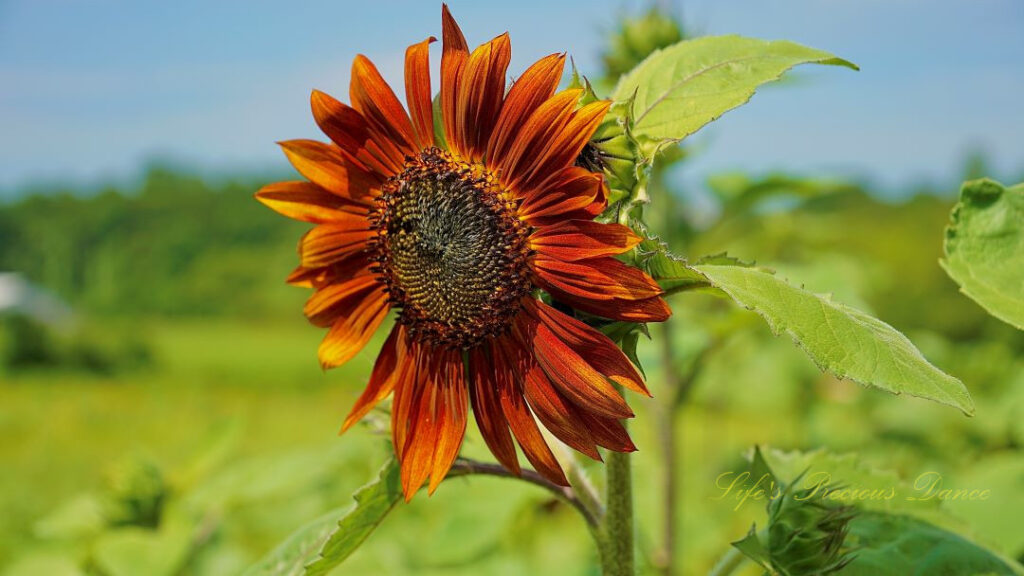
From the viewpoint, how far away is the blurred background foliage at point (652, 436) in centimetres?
159

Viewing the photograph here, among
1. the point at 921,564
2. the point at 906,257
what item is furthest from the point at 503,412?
the point at 906,257

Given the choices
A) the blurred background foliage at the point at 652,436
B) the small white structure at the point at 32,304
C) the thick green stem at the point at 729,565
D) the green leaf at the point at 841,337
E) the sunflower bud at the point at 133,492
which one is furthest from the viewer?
the small white structure at the point at 32,304

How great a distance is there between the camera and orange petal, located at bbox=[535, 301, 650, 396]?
2.29ft

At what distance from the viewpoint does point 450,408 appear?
0.79 meters

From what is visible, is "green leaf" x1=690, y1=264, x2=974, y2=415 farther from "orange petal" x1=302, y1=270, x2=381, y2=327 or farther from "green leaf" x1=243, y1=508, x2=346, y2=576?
"green leaf" x1=243, y1=508, x2=346, y2=576

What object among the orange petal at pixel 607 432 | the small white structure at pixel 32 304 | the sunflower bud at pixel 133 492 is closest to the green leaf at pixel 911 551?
the orange petal at pixel 607 432

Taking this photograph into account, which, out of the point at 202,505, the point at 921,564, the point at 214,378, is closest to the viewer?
the point at 921,564

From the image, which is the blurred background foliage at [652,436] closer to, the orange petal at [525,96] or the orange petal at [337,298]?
the orange petal at [337,298]

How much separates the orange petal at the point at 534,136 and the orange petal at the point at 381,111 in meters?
0.10

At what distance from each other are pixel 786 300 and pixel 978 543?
0.51m

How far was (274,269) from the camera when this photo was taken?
10.2 metres

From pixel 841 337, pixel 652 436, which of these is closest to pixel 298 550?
A: pixel 841 337

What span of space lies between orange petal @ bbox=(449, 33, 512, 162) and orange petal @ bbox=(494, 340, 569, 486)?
0.63 ft

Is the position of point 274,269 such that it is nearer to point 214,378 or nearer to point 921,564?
point 214,378
